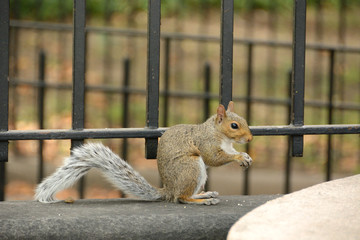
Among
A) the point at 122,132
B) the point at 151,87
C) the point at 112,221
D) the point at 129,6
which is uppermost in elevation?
the point at 129,6

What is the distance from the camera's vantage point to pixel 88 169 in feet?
11.0

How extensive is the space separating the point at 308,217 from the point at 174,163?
91 cm

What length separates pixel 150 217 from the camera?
3.11 metres

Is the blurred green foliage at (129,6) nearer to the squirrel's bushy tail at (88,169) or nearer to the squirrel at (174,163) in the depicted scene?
the squirrel at (174,163)

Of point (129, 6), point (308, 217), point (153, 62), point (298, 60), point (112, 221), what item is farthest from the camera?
point (129, 6)

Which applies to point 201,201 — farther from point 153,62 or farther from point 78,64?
point 78,64

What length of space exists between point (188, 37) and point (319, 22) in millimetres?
4979

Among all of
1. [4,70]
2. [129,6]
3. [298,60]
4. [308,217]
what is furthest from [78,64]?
[129,6]

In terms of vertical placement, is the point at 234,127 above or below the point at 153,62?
below

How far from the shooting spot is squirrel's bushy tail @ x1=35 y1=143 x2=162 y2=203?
3.30 meters

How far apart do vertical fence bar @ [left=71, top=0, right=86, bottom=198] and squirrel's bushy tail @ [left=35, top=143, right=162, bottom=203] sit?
5.4 inches

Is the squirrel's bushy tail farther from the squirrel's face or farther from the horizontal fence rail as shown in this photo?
the squirrel's face

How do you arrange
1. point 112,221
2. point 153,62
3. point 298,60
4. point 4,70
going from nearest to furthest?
point 112,221
point 4,70
point 153,62
point 298,60

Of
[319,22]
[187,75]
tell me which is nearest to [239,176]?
[187,75]
